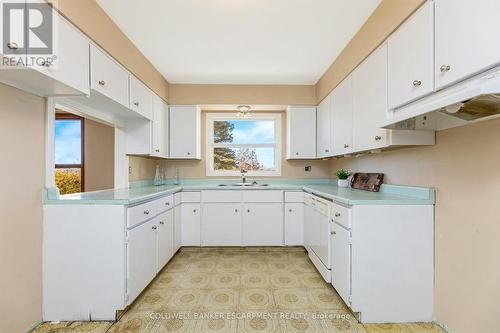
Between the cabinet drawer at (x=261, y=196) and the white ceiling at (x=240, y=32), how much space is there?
63.4 inches

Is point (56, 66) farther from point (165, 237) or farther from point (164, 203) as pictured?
point (165, 237)

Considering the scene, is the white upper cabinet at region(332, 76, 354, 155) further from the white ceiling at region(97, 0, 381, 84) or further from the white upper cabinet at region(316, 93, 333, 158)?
the white ceiling at region(97, 0, 381, 84)

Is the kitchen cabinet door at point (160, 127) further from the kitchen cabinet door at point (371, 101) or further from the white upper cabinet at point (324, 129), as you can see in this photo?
the kitchen cabinet door at point (371, 101)

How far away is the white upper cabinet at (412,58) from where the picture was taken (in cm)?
129

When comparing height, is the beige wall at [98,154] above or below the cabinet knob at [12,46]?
below

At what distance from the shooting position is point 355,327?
64.3 inches

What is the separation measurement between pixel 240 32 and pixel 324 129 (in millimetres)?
1658

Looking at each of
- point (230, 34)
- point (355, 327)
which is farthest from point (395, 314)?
point (230, 34)

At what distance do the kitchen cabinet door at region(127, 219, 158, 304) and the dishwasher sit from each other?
164cm

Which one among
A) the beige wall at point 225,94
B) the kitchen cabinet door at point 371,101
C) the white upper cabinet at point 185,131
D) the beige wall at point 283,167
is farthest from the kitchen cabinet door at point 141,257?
the kitchen cabinet door at point 371,101

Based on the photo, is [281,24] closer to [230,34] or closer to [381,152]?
[230,34]

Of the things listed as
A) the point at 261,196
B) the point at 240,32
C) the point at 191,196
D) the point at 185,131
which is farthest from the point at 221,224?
the point at 240,32

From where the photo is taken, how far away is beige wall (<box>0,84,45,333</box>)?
1.43 m

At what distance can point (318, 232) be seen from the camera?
8.02ft
